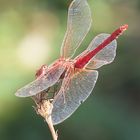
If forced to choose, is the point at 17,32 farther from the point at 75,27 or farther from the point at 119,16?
the point at 75,27

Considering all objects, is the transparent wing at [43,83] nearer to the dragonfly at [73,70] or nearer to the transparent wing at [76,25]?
the dragonfly at [73,70]

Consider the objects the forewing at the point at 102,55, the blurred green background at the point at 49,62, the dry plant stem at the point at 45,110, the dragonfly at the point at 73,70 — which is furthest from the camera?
the blurred green background at the point at 49,62

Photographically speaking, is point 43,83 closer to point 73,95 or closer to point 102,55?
point 73,95

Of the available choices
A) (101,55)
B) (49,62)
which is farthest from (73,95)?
(49,62)

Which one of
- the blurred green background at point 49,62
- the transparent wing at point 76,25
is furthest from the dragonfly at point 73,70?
the blurred green background at point 49,62

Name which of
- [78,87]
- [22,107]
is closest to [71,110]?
[78,87]

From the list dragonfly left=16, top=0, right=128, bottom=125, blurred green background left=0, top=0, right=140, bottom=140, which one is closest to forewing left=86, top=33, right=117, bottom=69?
dragonfly left=16, top=0, right=128, bottom=125

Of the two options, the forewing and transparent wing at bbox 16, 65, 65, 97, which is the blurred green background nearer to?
the forewing
